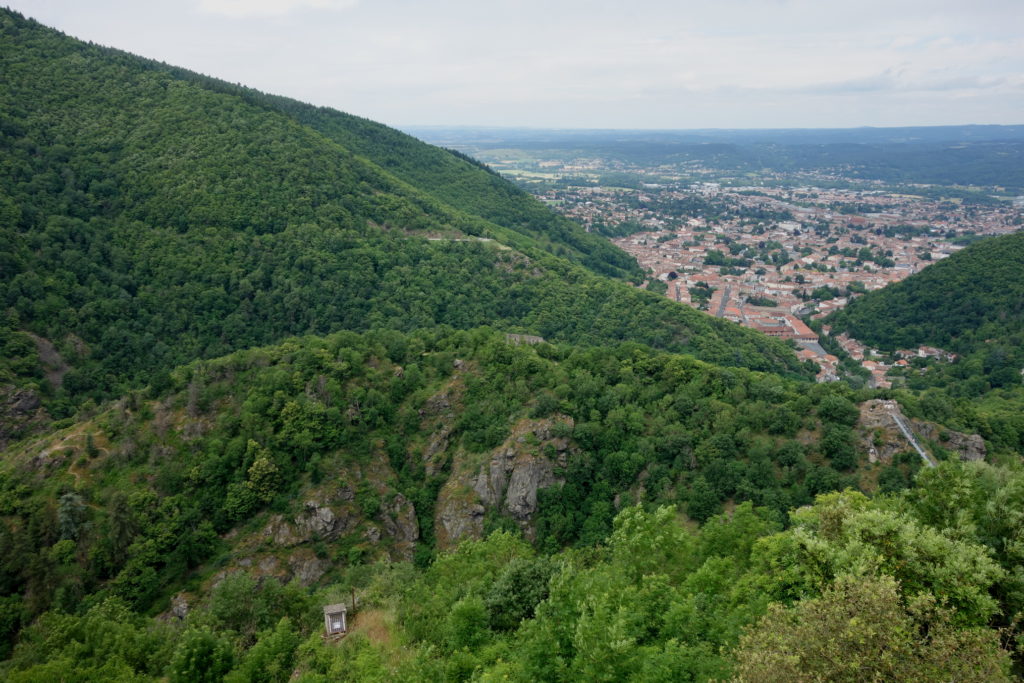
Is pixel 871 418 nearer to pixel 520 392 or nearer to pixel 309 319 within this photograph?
pixel 520 392

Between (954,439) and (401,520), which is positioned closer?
(954,439)

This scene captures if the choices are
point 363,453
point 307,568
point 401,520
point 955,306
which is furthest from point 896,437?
point 955,306

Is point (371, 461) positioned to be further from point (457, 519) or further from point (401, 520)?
point (457, 519)

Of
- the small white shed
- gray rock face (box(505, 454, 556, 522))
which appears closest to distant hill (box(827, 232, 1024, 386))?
gray rock face (box(505, 454, 556, 522))

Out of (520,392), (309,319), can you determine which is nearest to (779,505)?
(520,392)

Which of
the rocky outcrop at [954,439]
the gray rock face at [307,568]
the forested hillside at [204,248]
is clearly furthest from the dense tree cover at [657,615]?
the forested hillside at [204,248]

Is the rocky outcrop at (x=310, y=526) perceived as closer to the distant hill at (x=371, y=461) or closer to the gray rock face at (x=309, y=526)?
the gray rock face at (x=309, y=526)
